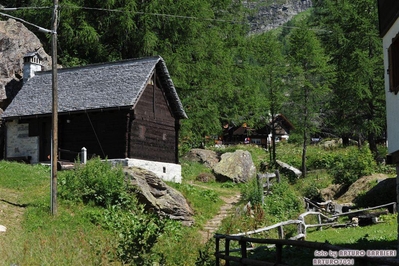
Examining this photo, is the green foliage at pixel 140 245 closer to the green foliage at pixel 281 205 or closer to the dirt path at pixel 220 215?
the dirt path at pixel 220 215

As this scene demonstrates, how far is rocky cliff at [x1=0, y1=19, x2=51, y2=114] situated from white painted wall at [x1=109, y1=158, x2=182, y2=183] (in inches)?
417

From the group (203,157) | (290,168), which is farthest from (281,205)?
(203,157)

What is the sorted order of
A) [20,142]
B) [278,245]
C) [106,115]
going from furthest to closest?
1. [20,142]
2. [106,115]
3. [278,245]

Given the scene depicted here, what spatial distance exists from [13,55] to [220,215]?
19353mm

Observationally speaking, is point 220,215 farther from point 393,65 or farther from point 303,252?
point 393,65

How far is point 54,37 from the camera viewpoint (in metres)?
23.4

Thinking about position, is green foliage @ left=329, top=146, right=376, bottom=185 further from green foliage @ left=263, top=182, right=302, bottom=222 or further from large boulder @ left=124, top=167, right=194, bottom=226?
large boulder @ left=124, top=167, right=194, bottom=226

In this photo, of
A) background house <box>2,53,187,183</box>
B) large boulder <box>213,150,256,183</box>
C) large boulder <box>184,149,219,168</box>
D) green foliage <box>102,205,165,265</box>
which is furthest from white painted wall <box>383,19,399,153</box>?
large boulder <box>184,149,219,168</box>

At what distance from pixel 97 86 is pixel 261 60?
53.2 feet

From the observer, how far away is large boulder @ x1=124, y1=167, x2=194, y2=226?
86.9 feet

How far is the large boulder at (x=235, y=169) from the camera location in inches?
1540

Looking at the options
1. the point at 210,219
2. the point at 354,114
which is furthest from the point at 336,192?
the point at 354,114

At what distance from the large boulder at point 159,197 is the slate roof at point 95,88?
5246 millimetres

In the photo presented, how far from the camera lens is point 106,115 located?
3309cm
